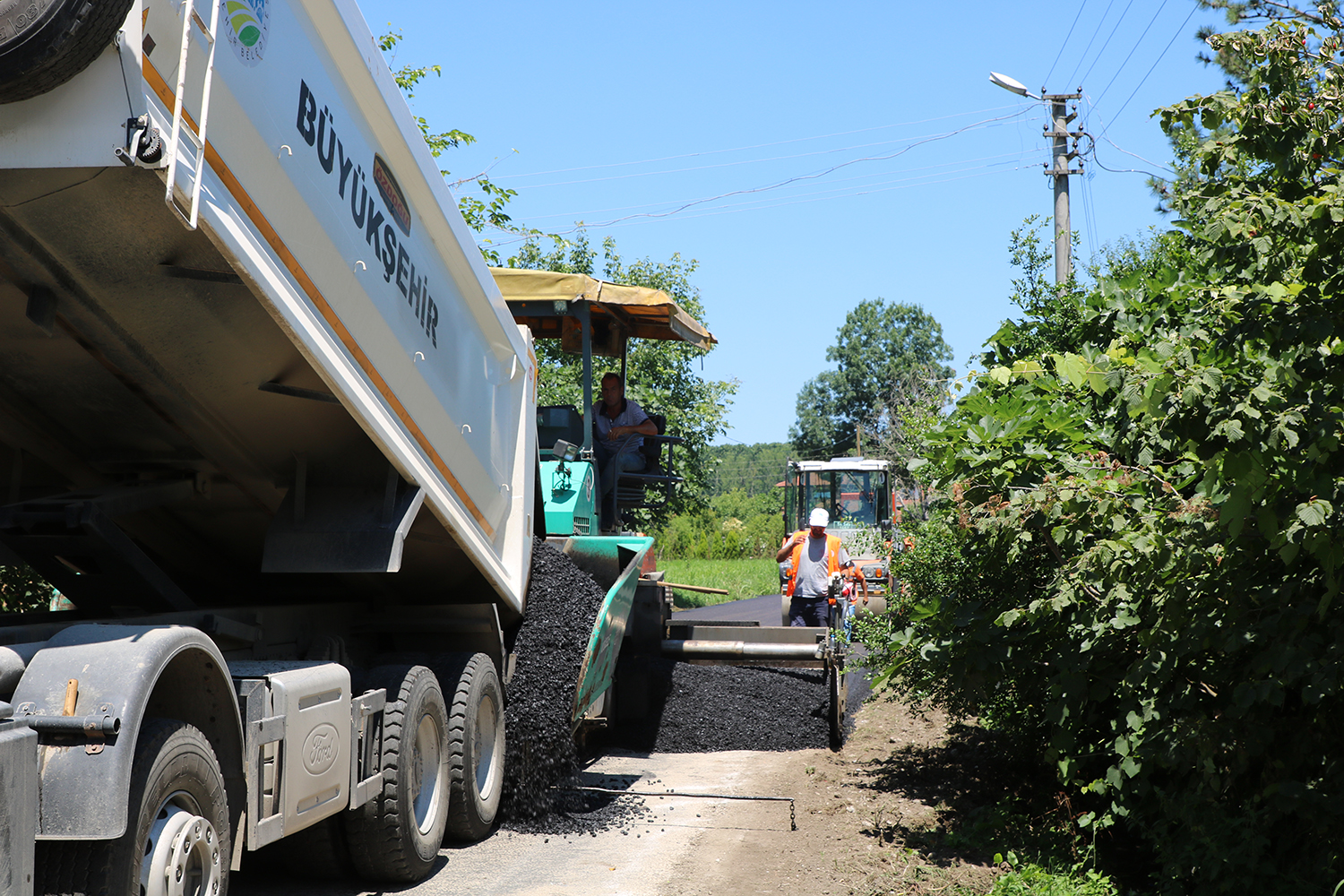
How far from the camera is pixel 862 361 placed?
80.5 metres

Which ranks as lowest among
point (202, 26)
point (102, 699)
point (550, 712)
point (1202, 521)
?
point (550, 712)

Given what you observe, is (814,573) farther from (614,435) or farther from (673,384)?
(673,384)

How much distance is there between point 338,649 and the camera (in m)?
5.29

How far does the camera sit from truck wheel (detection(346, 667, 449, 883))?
496 centimetres

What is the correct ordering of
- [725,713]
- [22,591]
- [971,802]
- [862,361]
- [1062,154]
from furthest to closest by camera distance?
[862,361] < [1062,154] < [725,713] < [22,591] < [971,802]

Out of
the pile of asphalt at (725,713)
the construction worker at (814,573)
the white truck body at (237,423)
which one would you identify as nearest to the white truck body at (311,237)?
the white truck body at (237,423)

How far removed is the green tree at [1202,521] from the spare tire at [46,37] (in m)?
3.18

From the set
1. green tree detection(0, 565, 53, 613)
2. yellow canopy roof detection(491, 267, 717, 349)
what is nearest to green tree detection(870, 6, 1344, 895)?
yellow canopy roof detection(491, 267, 717, 349)

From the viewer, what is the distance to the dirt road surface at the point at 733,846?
5.16 metres

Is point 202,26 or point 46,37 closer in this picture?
point 46,37

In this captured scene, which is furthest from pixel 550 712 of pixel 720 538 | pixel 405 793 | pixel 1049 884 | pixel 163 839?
pixel 720 538

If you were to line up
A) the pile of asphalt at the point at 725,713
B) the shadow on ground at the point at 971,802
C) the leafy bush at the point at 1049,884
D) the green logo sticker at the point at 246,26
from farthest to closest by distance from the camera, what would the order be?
the pile of asphalt at the point at 725,713 < the shadow on ground at the point at 971,802 < the leafy bush at the point at 1049,884 < the green logo sticker at the point at 246,26

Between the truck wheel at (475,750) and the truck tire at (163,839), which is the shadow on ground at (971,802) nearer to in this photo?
the truck wheel at (475,750)

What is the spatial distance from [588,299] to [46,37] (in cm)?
515
